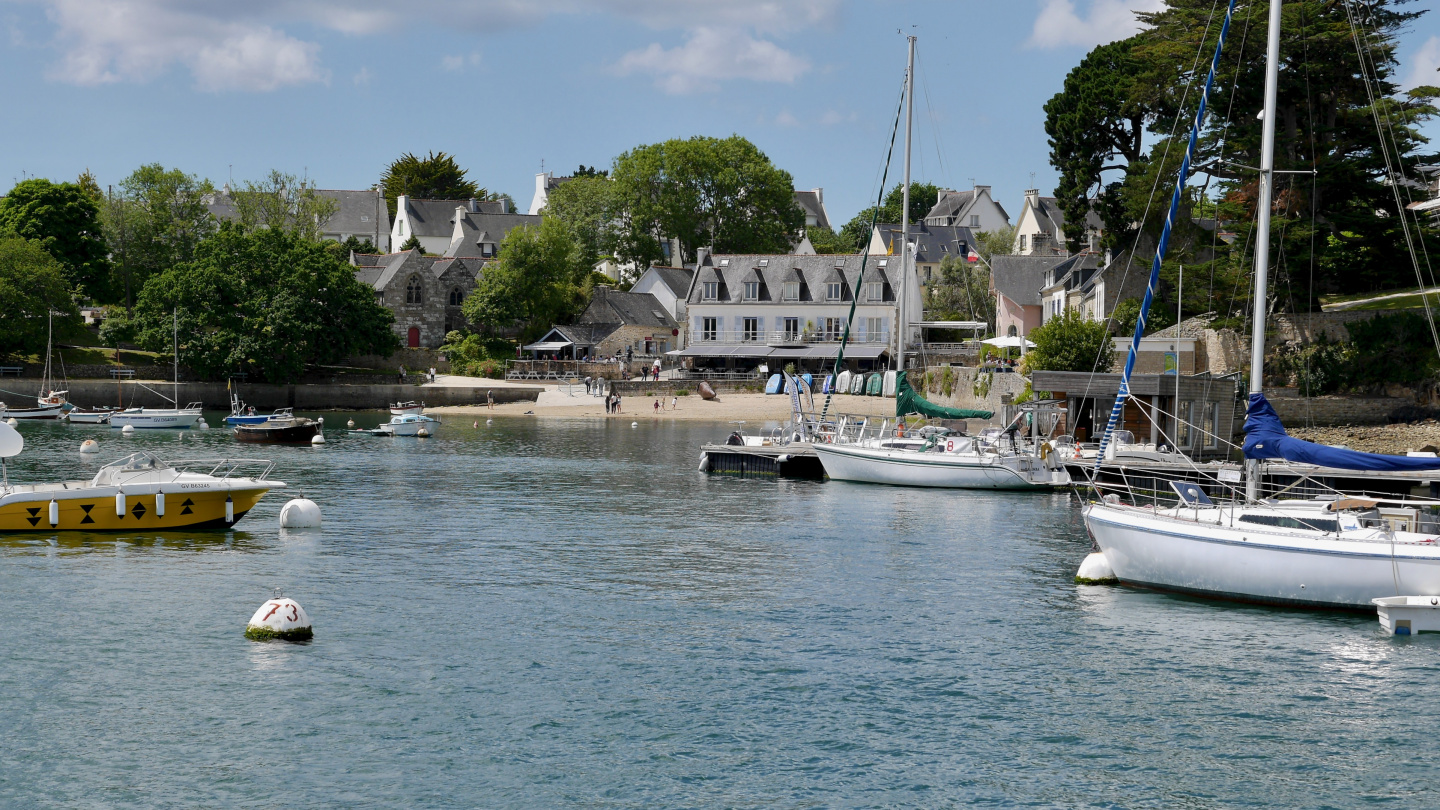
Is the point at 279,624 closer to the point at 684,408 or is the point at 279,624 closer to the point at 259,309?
the point at 684,408

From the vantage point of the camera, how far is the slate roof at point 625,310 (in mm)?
107062

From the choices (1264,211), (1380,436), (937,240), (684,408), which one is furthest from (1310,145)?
(937,240)

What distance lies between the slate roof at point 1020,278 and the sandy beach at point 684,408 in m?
18.0

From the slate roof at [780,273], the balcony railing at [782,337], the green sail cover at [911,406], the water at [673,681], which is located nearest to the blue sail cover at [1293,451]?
the water at [673,681]

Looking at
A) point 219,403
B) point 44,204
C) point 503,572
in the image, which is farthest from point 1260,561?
point 44,204

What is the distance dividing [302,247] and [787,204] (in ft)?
160

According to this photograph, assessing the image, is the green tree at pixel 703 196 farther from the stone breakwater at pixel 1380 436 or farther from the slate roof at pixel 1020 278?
the stone breakwater at pixel 1380 436

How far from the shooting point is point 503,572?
1148 inches

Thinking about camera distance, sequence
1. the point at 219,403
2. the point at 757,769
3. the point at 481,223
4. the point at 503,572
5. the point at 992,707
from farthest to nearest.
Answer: the point at 481,223 → the point at 219,403 → the point at 503,572 → the point at 992,707 → the point at 757,769

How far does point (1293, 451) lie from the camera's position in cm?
2606

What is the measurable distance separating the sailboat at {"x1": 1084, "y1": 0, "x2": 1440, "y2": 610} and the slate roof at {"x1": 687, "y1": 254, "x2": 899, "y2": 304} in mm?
72523

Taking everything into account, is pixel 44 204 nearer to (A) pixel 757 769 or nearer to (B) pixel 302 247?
(B) pixel 302 247

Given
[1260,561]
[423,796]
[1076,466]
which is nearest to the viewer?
[423,796]

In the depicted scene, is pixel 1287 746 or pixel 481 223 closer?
pixel 1287 746
